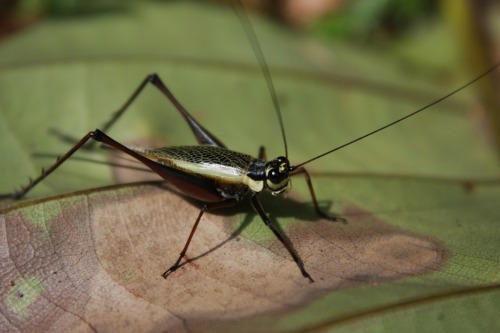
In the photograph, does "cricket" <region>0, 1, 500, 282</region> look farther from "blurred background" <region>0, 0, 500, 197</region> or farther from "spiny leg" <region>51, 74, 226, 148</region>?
"blurred background" <region>0, 0, 500, 197</region>

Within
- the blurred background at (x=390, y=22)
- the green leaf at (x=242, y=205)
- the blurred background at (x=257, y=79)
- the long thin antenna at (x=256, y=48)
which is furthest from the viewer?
the blurred background at (x=390, y=22)

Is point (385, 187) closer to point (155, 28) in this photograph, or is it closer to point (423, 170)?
point (423, 170)

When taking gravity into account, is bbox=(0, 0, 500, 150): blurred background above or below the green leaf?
above

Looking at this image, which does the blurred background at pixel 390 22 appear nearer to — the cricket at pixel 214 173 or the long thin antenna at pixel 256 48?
the long thin antenna at pixel 256 48

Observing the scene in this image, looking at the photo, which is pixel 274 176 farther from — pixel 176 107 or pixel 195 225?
pixel 176 107

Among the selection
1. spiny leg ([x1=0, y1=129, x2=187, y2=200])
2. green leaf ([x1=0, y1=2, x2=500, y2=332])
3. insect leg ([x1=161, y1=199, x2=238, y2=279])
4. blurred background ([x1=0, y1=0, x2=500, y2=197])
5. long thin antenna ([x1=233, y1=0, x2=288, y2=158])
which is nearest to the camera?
green leaf ([x1=0, y1=2, x2=500, y2=332])

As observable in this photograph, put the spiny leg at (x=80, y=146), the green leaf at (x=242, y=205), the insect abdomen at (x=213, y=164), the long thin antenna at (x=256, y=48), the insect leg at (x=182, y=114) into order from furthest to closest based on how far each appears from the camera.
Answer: the long thin antenna at (x=256, y=48) → the insect leg at (x=182, y=114) → the insect abdomen at (x=213, y=164) → the spiny leg at (x=80, y=146) → the green leaf at (x=242, y=205)

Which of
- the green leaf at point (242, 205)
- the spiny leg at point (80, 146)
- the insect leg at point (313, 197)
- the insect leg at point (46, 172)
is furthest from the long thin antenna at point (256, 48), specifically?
the insect leg at point (46, 172)

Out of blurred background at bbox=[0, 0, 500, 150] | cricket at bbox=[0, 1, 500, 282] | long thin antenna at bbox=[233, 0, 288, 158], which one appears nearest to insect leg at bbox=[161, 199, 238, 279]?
cricket at bbox=[0, 1, 500, 282]
